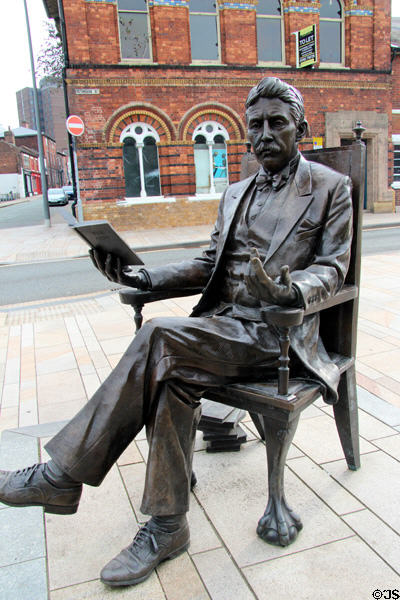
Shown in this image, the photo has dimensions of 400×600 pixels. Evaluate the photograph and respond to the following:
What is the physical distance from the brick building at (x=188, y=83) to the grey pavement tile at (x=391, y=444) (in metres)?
15.6

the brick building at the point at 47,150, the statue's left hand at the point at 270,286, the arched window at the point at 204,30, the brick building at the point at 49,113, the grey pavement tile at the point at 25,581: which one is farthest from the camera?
the brick building at the point at 49,113

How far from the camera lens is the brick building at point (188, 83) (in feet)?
55.6

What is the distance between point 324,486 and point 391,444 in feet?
2.01

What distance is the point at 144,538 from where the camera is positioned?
7.18 ft

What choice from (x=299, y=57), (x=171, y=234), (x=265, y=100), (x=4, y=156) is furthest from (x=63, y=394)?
(x=4, y=156)

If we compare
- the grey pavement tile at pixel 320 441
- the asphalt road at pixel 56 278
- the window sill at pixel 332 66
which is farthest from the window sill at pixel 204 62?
the grey pavement tile at pixel 320 441

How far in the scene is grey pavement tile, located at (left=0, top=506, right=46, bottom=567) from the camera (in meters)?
2.27

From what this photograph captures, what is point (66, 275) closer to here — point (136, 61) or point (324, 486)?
point (324, 486)

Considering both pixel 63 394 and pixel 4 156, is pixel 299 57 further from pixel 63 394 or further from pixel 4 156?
pixel 4 156

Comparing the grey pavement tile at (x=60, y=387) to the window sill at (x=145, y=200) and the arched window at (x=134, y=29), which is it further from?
the arched window at (x=134, y=29)

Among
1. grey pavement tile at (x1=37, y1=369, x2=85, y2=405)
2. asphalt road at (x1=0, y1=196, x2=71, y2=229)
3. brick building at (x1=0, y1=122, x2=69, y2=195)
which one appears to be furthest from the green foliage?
brick building at (x1=0, y1=122, x2=69, y2=195)

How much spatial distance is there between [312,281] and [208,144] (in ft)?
56.1

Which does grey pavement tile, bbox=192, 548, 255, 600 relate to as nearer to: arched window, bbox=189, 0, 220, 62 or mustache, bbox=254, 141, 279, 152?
mustache, bbox=254, 141, 279, 152

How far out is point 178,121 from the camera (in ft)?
58.5
